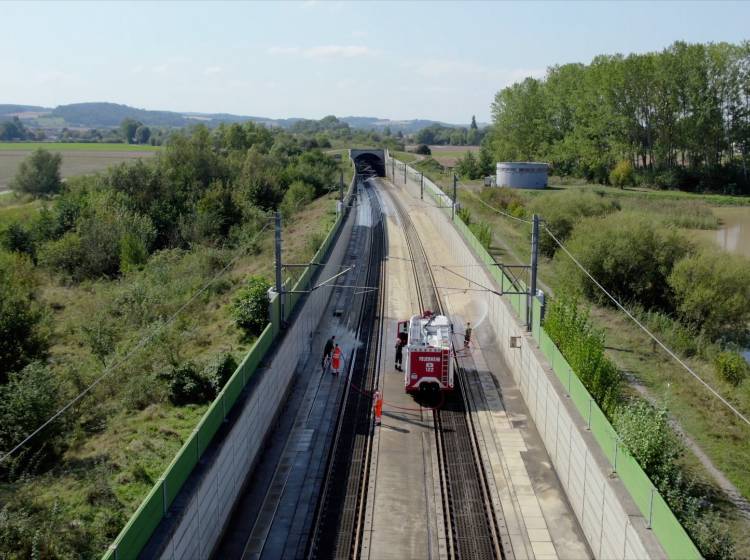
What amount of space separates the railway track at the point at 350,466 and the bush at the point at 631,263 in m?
11.8

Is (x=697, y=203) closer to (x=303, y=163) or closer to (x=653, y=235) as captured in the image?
(x=653, y=235)

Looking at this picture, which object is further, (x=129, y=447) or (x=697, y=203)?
(x=697, y=203)

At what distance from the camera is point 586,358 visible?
70.0 feet

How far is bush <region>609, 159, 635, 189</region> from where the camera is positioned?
8725cm

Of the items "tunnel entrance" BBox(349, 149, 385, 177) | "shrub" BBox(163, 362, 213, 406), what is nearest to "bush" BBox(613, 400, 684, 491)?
"shrub" BBox(163, 362, 213, 406)

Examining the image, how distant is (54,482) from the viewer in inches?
698

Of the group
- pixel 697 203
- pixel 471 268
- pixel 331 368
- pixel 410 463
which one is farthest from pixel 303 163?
pixel 410 463

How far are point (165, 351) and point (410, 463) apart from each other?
11116mm

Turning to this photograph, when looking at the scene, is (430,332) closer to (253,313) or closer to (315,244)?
(253,313)

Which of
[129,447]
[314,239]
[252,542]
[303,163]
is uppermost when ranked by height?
[303,163]

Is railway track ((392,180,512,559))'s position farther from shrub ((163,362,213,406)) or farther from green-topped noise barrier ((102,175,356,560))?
shrub ((163,362,213,406))

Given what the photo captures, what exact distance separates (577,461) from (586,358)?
13.6 feet

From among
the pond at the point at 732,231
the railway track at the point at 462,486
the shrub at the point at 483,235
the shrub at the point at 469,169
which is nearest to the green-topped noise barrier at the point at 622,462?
the railway track at the point at 462,486

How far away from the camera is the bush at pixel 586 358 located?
20.9 meters
